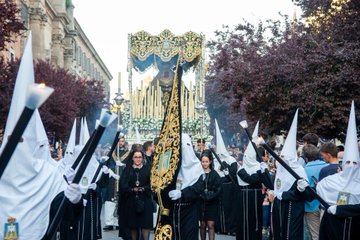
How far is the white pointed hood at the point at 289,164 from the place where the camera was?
969 cm

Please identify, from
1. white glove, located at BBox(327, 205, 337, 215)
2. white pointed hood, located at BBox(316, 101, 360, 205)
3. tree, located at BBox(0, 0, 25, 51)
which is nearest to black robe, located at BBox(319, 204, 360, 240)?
white glove, located at BBox(327, 205, 337, 215)

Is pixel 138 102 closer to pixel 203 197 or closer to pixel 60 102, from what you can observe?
pixel 60 102

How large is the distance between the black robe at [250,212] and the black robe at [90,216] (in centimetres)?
239

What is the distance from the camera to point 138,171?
12234 mm

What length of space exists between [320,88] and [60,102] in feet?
59.3

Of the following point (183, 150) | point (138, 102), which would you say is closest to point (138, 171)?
point (183, 150)

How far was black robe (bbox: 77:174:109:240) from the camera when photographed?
11.9m

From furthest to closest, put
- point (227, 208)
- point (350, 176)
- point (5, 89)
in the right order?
1. point (5, 89)
2. point (227, 208)
3. point (350, 176)

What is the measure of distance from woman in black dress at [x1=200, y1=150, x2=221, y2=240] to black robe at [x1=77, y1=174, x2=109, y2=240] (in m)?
1.70

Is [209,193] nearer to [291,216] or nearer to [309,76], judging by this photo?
[291,216]

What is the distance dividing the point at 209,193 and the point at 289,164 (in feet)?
11.3

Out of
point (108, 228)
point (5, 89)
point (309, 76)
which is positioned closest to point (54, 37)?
point (5, 89)

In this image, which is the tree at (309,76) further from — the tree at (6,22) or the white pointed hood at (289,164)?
the white pointed hood at (289,164)

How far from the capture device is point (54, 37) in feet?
193
